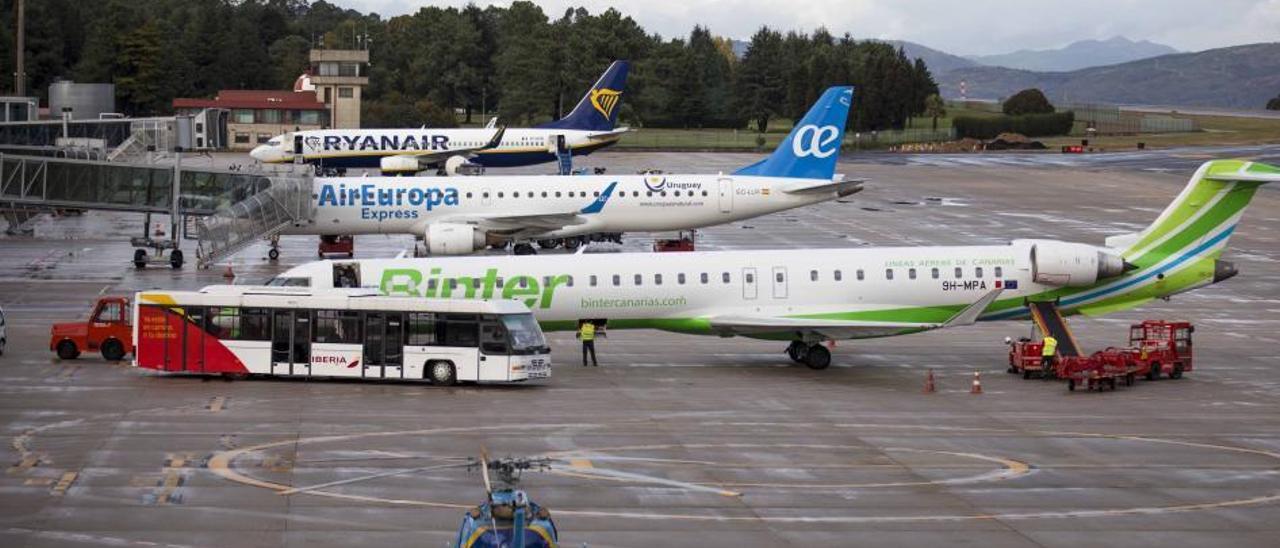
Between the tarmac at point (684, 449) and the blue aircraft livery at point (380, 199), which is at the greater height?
the blue aircraft livery at point (380, 199)

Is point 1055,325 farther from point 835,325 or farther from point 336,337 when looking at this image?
point 336,337

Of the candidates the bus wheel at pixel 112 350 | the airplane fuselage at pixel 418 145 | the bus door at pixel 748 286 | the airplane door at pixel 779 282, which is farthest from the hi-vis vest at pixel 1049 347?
the airplane fuselage at pixel 418 145

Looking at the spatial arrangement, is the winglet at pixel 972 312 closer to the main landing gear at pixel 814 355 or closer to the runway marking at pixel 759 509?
the main landing gear at pixel 814 355

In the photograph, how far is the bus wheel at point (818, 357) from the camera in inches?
1742

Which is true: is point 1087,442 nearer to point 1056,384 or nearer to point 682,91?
point 1056,384

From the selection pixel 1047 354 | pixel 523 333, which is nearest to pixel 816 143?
pixel 1047 354

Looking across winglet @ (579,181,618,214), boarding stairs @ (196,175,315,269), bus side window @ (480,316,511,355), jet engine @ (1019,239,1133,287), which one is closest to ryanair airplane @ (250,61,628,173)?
winglet @ (579,181,618,214)

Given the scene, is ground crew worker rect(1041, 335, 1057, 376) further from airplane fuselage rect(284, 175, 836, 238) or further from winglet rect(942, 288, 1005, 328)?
airplane fuselage rect(284, 175, 836, 238)

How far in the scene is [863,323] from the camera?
4341 centimetres

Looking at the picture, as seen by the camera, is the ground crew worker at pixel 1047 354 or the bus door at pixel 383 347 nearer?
the bus door at pixel 383 347

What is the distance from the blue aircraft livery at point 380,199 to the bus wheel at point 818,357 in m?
27.2

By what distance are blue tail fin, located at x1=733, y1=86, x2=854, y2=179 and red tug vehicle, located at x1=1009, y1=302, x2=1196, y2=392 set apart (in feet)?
82.1

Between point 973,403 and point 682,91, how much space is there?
507 feet

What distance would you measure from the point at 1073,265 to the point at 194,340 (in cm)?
2190
